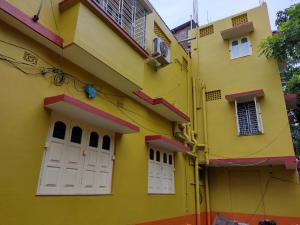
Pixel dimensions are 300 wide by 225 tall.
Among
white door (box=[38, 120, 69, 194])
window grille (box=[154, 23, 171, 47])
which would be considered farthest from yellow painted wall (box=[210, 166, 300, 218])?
white door (box=[38, 120, 69, 194])

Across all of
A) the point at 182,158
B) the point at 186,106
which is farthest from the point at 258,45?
the point at 182,158

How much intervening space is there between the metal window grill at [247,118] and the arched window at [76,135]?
6535 millimetres

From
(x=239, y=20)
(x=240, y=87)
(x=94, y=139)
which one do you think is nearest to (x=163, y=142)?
(x=94, y=139)

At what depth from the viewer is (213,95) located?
9656 mm

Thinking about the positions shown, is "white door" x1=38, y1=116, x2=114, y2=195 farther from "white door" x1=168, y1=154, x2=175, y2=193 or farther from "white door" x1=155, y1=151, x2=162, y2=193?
"white door" x1=168, y1=154, x2=175, y2=193

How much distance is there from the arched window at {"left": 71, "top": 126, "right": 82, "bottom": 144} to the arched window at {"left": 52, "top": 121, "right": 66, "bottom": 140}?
0.19 meters

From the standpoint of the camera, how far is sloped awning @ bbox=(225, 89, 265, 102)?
840cm

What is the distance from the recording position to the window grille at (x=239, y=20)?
381 inches

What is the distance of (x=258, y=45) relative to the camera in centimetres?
909

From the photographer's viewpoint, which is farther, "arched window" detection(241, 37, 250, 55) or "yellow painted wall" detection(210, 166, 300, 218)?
"arched window" detection(241, 37, 250, 55)

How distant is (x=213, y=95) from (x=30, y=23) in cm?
776

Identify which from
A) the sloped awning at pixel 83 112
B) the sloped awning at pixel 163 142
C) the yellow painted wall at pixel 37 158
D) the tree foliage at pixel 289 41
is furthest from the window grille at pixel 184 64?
the sloped awning at pixel 83 112

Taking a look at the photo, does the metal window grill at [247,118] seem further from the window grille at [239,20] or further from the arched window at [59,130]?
the arched window at [59,130]

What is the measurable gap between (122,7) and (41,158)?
395 centimetres
